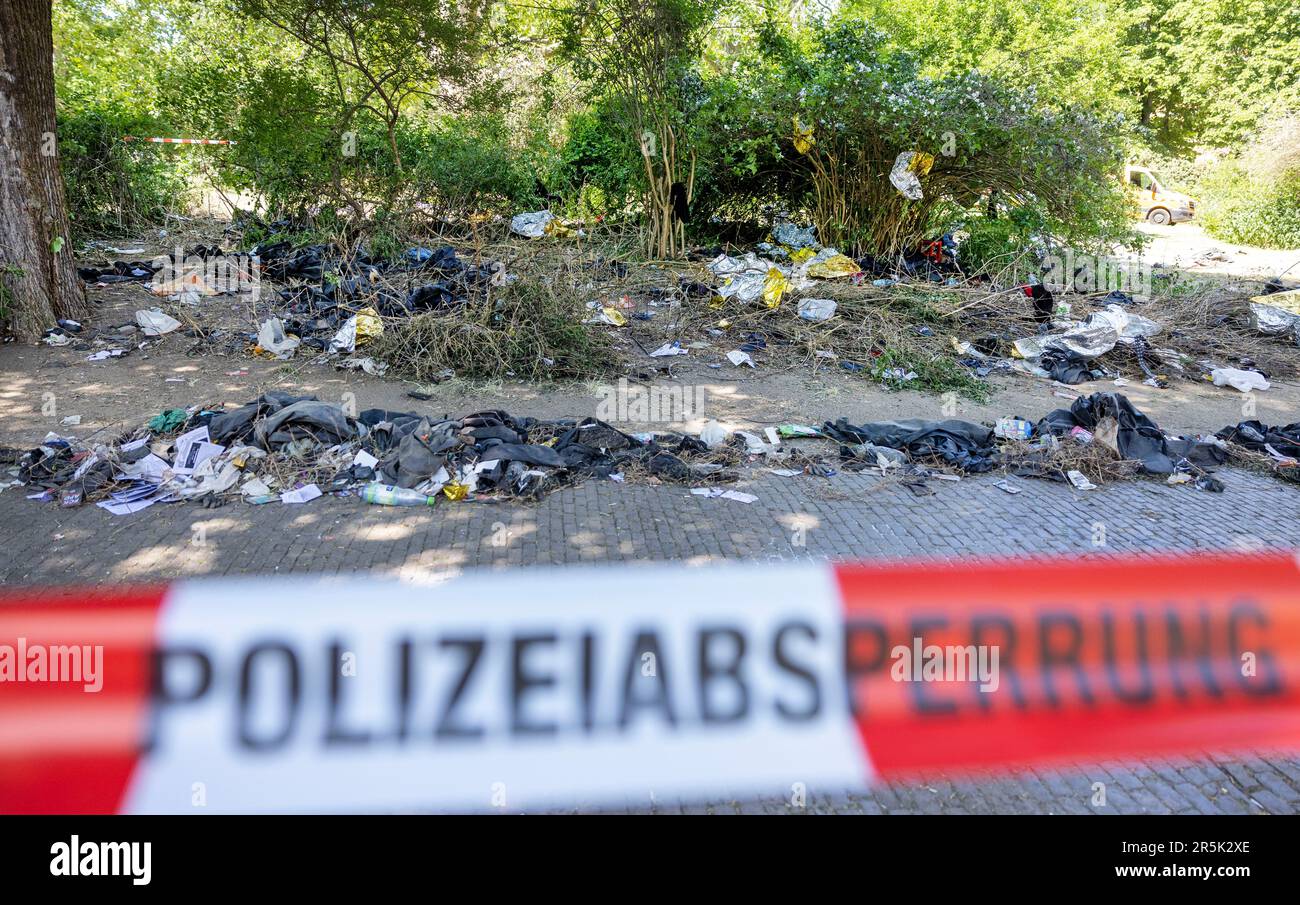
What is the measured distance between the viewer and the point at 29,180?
898 cm

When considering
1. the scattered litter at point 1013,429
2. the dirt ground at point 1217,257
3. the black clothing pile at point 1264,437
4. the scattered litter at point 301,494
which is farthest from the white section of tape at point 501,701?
the dirt ground at point 1217,257

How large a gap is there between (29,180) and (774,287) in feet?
27.5

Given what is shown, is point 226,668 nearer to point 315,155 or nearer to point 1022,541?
point 1022,541

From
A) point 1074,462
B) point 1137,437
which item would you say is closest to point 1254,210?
point 1137,437

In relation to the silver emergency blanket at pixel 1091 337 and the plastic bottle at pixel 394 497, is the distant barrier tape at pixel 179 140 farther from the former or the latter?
the silver emergency blanket at pixel 1091 337

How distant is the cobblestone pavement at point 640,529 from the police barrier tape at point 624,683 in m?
2.12

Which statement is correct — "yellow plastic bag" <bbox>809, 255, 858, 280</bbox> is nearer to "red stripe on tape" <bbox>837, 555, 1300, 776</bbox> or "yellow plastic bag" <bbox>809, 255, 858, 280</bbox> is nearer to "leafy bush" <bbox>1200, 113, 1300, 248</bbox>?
"red stripe on tape" <bbox>837, 555, 1300, 776</bbox>

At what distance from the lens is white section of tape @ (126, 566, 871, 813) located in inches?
97.0

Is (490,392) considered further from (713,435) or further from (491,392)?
(713,435)

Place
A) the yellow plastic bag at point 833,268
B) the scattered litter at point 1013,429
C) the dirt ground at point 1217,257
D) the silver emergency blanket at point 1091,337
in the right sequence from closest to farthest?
the scattered litter at point 1013,429 → the silver emergency blanket at point 1091,337 → the yellow plastic bag at point 833,268 → the dirt ground at point 1217,257

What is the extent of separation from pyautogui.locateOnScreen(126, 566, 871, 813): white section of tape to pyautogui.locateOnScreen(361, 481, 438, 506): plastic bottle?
2.95m

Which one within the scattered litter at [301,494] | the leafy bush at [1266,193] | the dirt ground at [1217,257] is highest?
the leafy bush at [1266,193]

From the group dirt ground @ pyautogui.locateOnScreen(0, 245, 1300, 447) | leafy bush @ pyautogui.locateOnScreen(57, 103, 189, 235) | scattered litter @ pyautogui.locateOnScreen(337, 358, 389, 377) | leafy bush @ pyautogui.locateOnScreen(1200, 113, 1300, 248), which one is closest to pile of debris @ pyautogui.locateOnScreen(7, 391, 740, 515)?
dirt ground @ pyautogui.locateOnScreen(0, 245, 1300, 447)

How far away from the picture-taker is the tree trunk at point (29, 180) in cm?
860
